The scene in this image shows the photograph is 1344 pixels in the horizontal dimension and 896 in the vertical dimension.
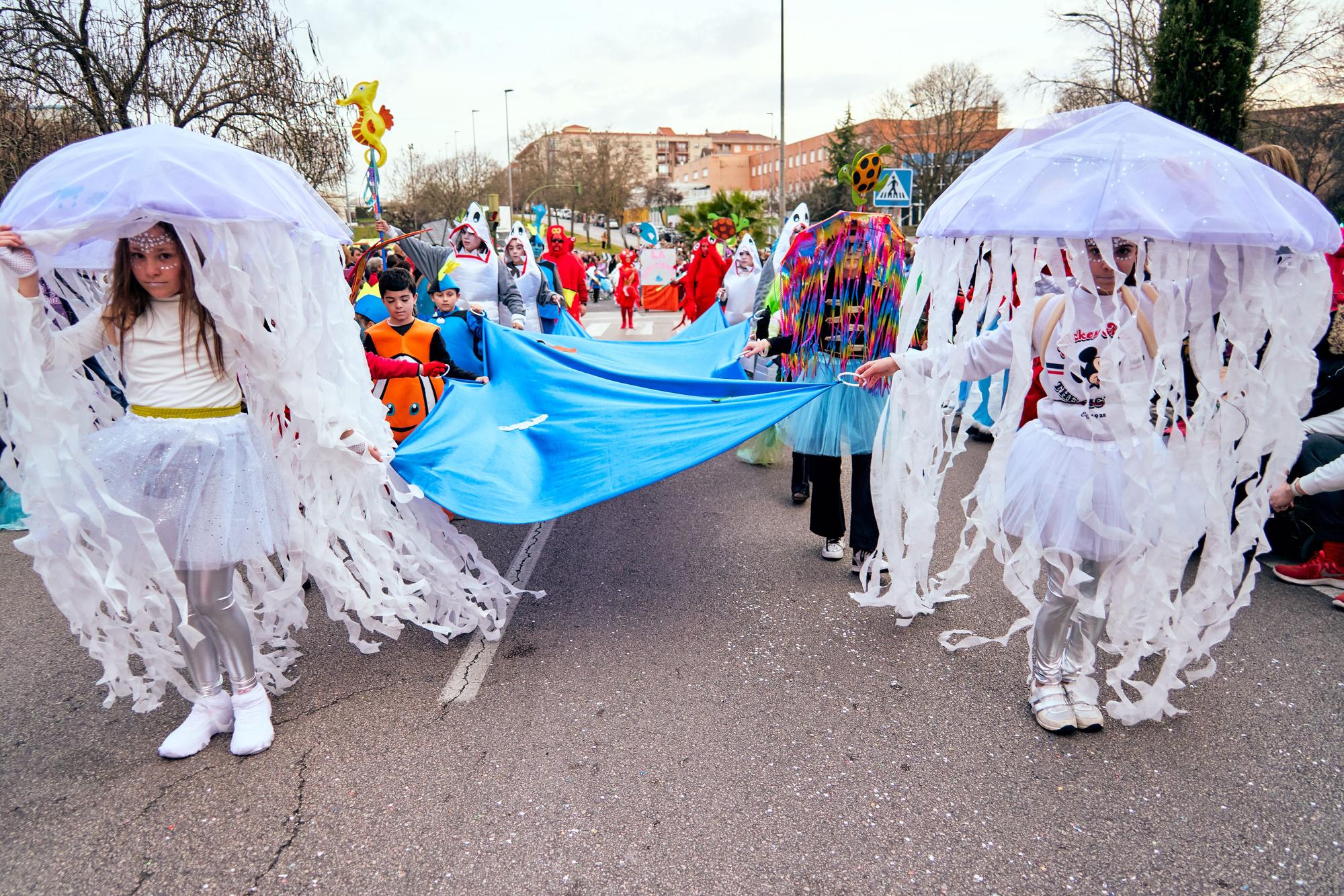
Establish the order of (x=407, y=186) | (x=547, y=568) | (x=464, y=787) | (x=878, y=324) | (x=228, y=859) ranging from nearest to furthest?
(x=228, y=859) < (x=464, y=787) < (x=878, y=324) < (x=547, y=568) < (x=407, y=186)

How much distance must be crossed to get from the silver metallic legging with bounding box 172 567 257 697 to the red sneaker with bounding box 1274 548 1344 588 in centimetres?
529

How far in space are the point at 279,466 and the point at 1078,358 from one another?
3.00 m

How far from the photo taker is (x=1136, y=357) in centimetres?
266

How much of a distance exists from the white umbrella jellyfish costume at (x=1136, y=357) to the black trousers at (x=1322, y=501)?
209 centimetres

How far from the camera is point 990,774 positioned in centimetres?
280

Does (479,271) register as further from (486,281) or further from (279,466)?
(279,466)

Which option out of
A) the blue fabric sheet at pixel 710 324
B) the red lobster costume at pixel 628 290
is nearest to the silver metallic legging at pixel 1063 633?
the blue fabric sheet at pixel 710 324

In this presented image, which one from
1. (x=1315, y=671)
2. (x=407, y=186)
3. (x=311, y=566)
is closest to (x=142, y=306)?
(x=311, y=566)

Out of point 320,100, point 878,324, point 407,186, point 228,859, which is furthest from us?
Answer: point 407,186

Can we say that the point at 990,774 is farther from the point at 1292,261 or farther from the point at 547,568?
the point at 547,568

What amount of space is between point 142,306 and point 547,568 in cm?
258

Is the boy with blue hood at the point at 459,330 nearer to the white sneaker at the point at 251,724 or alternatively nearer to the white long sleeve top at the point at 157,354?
the white long sleeve top at the point at 157,354

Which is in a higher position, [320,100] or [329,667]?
[320,100]

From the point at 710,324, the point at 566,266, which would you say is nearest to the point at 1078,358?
the point at 710,324
